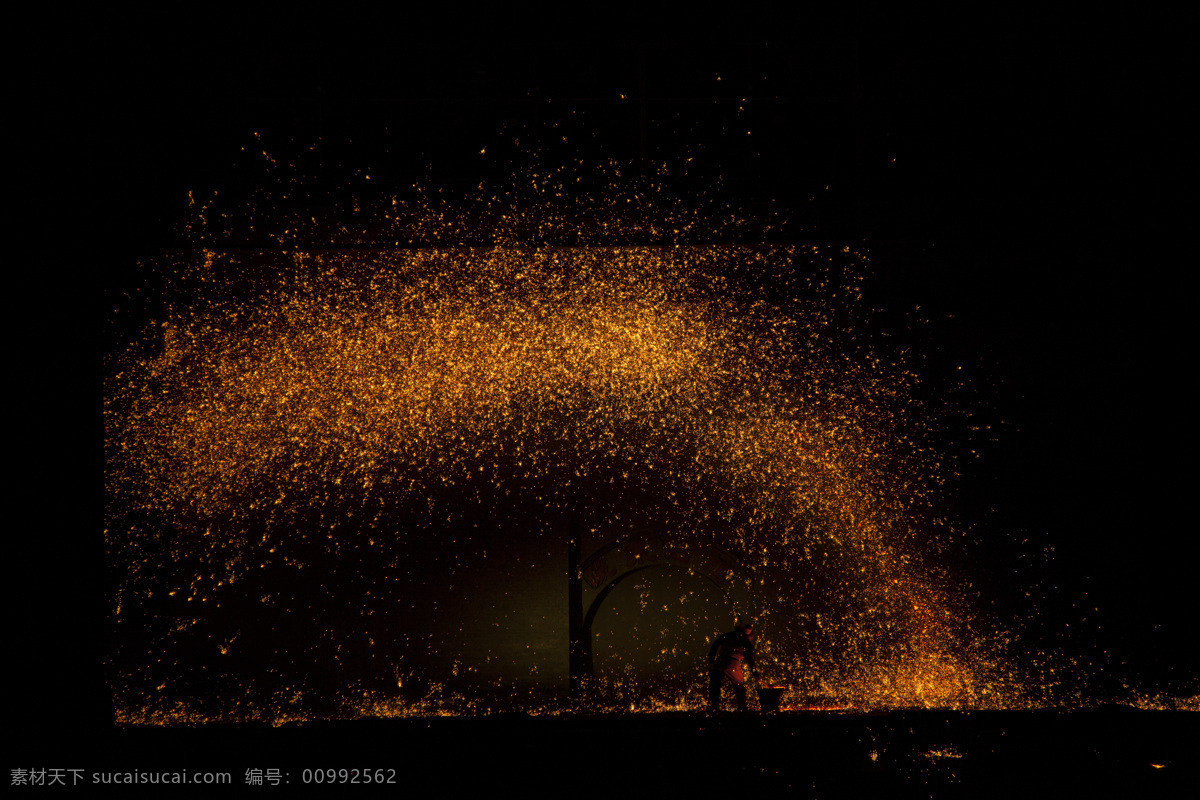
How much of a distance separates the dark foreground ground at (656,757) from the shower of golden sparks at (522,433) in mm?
3417

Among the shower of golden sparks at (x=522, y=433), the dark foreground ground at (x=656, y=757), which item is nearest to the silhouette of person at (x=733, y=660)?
the shower of golden sparks at (x=522, y=433)

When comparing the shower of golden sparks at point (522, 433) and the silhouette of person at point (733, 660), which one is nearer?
the silhouette of person at point (733, 660)

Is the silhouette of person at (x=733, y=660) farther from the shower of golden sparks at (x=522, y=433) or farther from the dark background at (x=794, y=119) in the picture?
the dark background at (x=794, y=119)

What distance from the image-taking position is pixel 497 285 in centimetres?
694

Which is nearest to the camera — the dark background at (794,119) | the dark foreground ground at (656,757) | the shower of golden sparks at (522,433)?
the dark foreground ground at (656,757)

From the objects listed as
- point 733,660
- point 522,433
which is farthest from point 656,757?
point 522,433

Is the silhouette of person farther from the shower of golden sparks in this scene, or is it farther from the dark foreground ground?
the dark foreground ground

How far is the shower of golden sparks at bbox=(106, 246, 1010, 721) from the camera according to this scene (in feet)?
21.9

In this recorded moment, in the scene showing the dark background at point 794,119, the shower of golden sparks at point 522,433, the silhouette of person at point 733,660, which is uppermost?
the dark background at point 794,119

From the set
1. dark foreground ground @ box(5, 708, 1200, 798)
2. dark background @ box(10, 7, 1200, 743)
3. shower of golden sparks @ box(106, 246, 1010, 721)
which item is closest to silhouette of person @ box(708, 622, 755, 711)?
shower of golden sparks @ box(106, 246, 1010, 721)

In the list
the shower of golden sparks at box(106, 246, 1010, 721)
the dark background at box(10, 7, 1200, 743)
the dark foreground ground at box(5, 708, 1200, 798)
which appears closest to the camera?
the dark foreground ground at box(5, 708, 1200, 798)

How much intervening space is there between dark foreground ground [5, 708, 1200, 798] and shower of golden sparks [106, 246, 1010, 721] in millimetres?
3417

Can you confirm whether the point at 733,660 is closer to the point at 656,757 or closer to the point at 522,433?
the point at 656,757

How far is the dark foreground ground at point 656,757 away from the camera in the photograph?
3115 millimetres
